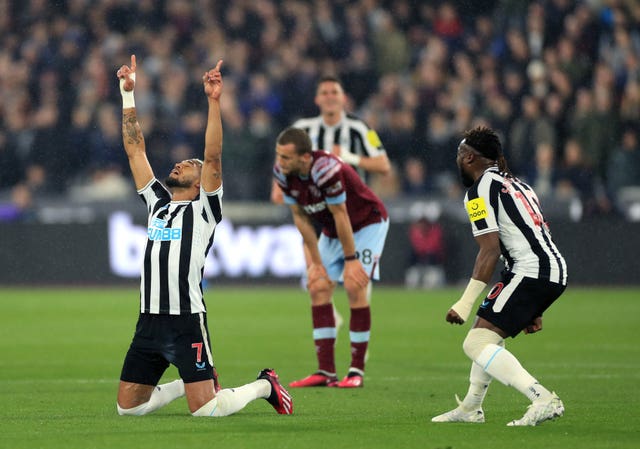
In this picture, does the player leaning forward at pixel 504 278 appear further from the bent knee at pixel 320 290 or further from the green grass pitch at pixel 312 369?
the bent knee at pixel 320 290

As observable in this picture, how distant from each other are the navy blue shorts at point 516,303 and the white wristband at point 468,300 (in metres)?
0.14

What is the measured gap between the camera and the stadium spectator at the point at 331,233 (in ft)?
30.8

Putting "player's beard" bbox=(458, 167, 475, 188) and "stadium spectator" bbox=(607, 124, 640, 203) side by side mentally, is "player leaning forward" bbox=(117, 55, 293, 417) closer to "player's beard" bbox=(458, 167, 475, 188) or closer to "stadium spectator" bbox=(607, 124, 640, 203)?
"player's beard" bbox=(458, 167, 475, 188)

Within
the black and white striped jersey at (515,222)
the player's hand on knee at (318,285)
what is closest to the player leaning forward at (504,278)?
the black and white striped jersey at (515,222)

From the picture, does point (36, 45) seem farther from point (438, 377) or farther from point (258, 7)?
point (438, 377)

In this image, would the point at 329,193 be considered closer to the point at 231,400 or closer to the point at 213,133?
the point at 213,133

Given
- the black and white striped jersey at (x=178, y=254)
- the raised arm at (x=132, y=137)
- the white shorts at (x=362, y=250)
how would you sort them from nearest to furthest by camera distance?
the black and white striped jersey at (x=178, y=254) → the raised arm at (x=132, y=137) → the white shorts at (x=362, y=250)

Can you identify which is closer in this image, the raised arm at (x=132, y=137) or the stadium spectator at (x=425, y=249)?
the raised arm at (x=132, y=137)

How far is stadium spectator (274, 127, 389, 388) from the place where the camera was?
940 cm

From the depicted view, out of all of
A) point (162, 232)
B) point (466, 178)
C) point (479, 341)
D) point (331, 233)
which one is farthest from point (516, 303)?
point (331, 233)

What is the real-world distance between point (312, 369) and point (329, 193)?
1.95 meters

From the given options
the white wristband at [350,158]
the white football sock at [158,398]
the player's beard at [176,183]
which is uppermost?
the white wristband at [350,158]

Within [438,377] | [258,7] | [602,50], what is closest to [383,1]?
[258,7]

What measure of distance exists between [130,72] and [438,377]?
3.68 m
